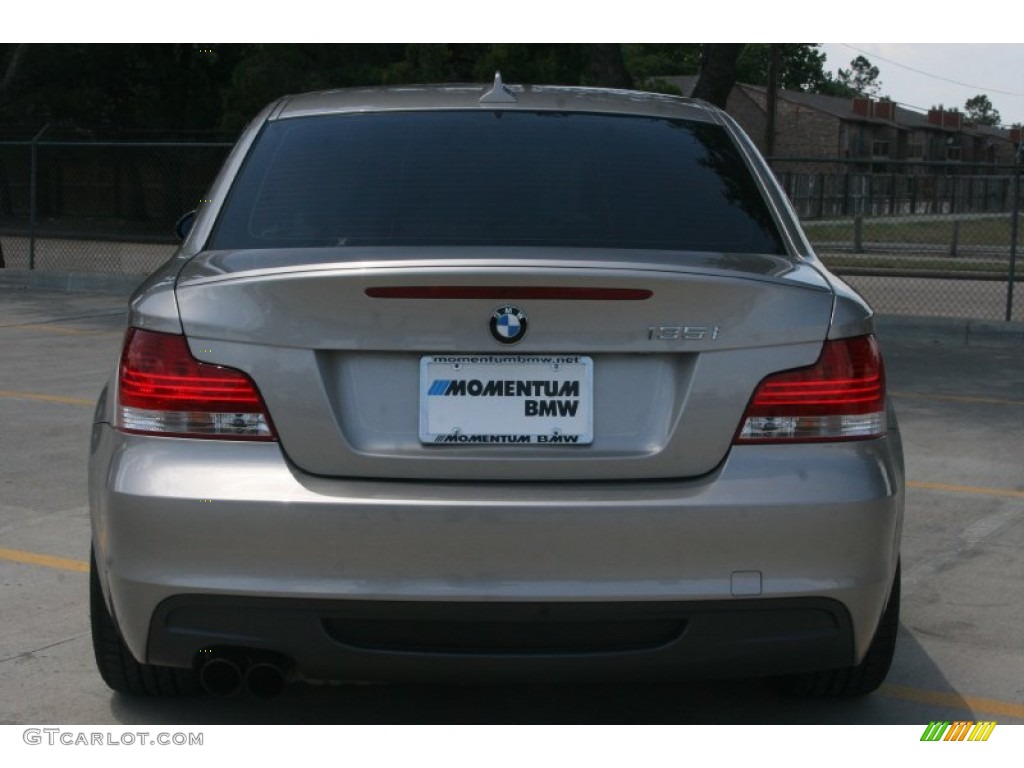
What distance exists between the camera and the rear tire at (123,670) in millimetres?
3820

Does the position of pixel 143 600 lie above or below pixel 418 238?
below

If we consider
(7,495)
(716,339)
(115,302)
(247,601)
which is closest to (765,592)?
(716,339)

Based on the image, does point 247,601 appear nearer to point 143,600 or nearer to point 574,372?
point 143,600

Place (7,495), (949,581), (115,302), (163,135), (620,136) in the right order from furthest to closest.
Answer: (163,135)
(115,302)
(7,495)
(949,581)
(620,136)

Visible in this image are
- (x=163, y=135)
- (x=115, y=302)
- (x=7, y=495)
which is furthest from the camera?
(x=163, y=135)

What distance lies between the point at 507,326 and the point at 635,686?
1.42 meters

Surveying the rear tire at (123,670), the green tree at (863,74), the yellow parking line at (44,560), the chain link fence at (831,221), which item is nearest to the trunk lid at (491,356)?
the rear tire at (123,670)

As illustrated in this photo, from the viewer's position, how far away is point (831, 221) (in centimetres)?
2731

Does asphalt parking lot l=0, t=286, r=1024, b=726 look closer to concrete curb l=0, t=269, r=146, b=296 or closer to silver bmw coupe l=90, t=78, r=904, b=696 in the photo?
silver bmw coupe l=90, t=78, r=904, b=696

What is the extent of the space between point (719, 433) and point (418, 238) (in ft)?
3.09

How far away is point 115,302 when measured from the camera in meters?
17.9

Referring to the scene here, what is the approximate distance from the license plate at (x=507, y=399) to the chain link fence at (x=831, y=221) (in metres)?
12.4

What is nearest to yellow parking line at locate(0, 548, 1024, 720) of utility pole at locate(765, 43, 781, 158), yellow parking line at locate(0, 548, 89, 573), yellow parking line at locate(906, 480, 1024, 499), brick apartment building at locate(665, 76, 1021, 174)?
yellow parking line at locate(0, 548, 89, 573)
